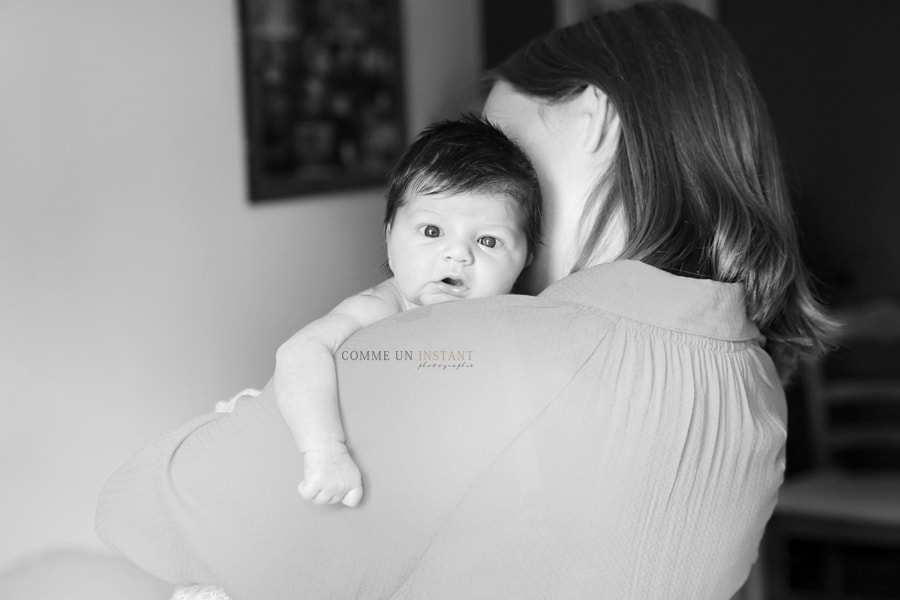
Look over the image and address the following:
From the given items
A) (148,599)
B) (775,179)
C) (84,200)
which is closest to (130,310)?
(84,200)

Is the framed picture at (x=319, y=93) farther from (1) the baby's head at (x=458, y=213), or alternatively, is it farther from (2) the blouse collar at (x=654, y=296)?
(2) the blouse collar at (x=654, y=296)

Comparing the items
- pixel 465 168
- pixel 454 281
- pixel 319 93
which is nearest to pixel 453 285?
pixel 454 281

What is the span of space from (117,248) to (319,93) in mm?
1016

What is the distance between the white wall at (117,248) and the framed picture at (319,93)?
0.25ft

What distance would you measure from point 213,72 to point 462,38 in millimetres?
1417

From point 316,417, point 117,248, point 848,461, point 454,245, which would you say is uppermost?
point 454,245

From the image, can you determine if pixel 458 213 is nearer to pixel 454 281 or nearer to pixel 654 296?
pixel 454 281

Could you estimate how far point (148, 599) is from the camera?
2.23m

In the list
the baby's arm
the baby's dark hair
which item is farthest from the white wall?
the baby's arm

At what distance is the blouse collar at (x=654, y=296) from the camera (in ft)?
3.10

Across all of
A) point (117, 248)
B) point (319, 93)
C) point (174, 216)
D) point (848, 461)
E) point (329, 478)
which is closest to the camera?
point (329, 478)

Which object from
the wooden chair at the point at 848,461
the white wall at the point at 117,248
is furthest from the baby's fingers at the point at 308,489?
the wooden chair at the point at 848,461

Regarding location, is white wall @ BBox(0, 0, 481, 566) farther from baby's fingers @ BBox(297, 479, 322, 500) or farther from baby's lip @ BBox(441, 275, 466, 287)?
baby's fingers @ BBox(297, 479, 322, 500)

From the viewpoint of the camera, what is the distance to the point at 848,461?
11.8 ft
